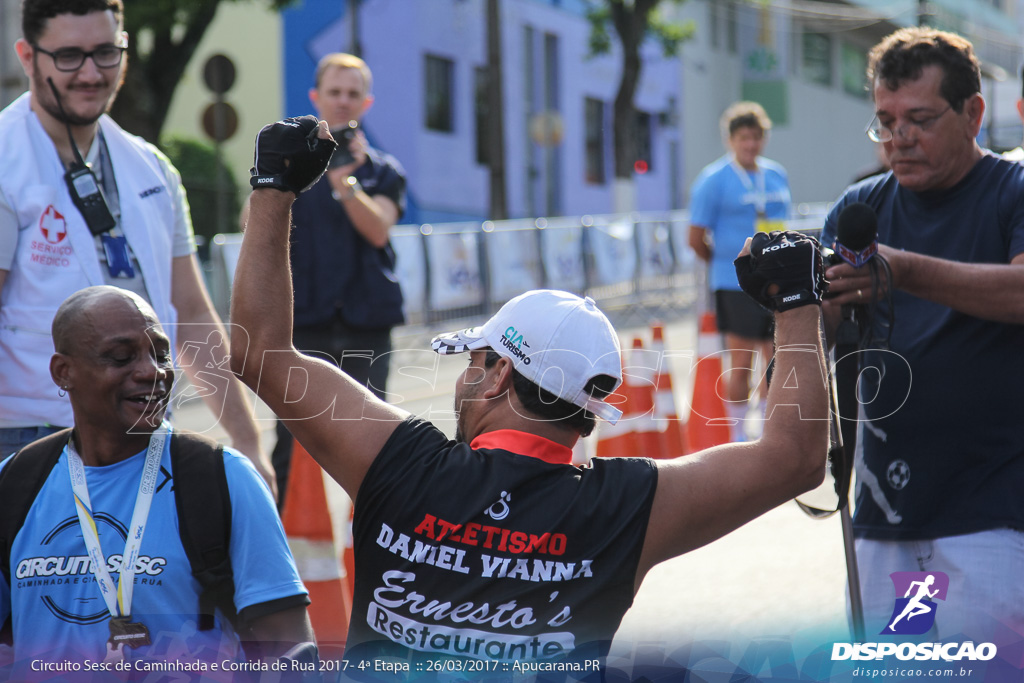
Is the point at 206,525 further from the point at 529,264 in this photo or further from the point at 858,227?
the point at 529,264

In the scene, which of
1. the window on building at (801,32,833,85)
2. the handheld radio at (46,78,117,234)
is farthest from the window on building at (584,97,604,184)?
the handheld radio at (46,78,117,234)

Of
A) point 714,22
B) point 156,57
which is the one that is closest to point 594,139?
point 714,22

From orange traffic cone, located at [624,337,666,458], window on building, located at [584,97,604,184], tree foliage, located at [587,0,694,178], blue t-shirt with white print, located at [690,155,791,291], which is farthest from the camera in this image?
window on building, located at [584,97,604,184]

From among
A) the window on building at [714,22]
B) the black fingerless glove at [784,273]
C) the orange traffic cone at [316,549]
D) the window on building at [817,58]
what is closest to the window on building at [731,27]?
the window on building at [714,22]

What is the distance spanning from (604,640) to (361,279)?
333 cm

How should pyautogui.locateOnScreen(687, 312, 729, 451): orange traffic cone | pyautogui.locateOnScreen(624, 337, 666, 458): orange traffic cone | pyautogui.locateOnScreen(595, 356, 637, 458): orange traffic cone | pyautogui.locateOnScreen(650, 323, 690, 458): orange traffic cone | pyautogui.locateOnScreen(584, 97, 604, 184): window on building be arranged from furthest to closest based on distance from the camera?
pyautogui.locateOnScreen(584, 97, 604, 184): window on building
pyautogui.locateOnScreen(687, 312, 729, 451): orange traffic cone
pyautogui.locateOnScreen(650, 323, 690, 458): orange traffic cone
pyautogui.locateOnScreen(624, 337, 666, 458): orange traffic cone
pyautogui.locateOnScreen(595, 356, 637, 458): orange traffic cone

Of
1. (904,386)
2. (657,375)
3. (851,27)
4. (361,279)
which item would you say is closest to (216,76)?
(657,375)

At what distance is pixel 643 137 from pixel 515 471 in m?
37.6

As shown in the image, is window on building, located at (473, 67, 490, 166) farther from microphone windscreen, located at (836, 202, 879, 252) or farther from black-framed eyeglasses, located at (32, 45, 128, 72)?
microphone windscreen, located at (836, 202, 879, 252)

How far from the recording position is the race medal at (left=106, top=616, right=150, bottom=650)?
103 inches

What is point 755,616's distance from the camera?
5023 mm

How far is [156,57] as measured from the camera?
18.6 meters

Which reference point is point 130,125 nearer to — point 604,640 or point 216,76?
point 216,76

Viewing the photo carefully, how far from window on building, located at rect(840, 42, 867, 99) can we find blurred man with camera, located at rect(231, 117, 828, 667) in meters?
52.3
